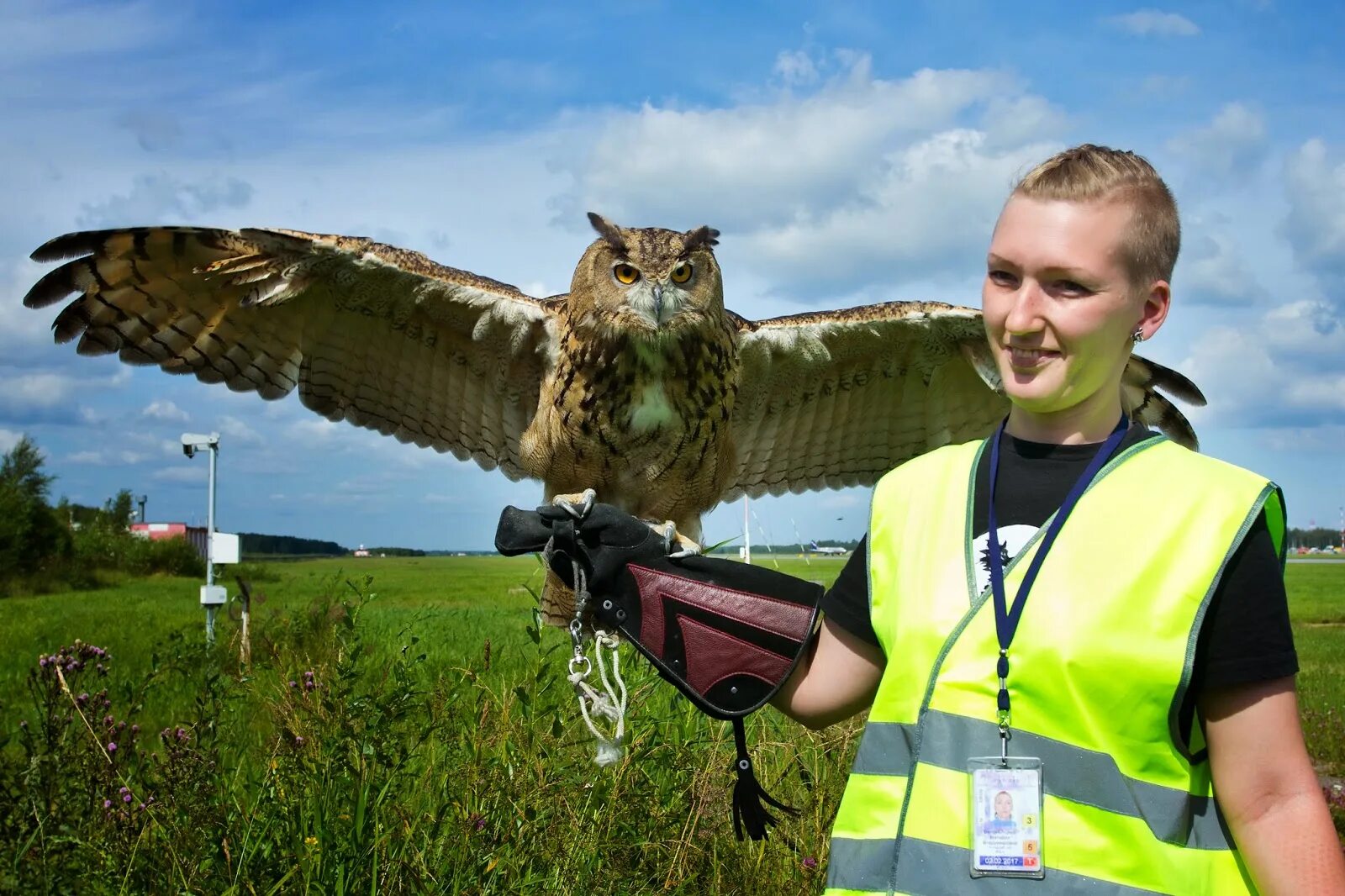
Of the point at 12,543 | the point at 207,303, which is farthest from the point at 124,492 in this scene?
the point at 207,303

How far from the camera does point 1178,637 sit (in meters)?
1.45

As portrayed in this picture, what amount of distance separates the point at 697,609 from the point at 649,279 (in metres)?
2.15

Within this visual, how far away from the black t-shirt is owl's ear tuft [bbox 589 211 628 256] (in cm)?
274

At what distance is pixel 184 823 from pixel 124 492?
45546 millimetres

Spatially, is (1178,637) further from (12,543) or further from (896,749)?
(12,543)

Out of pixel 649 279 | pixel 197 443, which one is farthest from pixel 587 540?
pixel 197 443

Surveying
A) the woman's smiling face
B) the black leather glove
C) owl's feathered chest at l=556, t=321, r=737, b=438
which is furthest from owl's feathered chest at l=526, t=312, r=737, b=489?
the woman's smiling face

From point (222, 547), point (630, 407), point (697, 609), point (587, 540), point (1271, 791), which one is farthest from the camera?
point (222, 547)

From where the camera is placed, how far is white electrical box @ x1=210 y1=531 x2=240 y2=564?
28.7 feet

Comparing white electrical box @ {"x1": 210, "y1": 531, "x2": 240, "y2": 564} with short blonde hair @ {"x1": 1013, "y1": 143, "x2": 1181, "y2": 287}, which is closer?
short blonde hair @ {"x1": 1013, "y1": 143, "x2": 1181, "y2": 287}

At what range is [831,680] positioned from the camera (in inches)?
77.7

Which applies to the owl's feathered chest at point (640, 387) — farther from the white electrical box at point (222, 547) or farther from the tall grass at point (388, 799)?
the white electrical box at point (222, 547)

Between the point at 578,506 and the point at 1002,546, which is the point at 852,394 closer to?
the point at 578,506

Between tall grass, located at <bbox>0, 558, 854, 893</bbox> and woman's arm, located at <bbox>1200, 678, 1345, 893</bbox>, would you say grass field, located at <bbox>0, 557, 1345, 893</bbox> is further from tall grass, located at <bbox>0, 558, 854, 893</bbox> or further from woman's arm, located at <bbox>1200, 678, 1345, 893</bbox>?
woman's arm, located at <bbox>1200, 678, 1345, 893</bbox>
